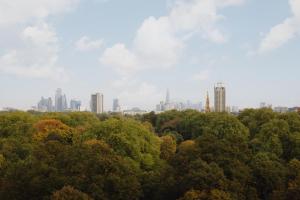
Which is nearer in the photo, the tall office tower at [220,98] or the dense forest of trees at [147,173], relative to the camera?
the dense forest of trees at [147,173]

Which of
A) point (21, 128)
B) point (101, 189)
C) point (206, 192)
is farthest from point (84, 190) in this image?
point (21, 128)

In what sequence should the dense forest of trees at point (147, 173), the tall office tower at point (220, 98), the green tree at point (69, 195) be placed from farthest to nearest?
1. the tall office tower at point (220, 98)
2. the dense forest of trees at point (147, 173)
3. the green tree at point (69, 195)

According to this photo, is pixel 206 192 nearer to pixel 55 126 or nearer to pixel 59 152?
pixel 59 152

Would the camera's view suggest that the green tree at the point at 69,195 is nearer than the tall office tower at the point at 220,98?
Yes

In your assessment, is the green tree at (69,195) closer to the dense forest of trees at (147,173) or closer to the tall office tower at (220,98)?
the dense forest of trees at (147,173)

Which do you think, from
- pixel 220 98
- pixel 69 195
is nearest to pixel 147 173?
pixel 69 195

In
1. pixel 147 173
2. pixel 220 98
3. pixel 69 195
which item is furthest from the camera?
pixel 220 98

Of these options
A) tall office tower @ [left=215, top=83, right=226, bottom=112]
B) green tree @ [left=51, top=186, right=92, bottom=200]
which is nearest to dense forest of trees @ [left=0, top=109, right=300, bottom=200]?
green tree @ [left=51, top=186, right=92, bottom=200]

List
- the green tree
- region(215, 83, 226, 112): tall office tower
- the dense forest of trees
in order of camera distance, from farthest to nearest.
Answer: region(215, 83, 226, 112): tall office tower, the dense forest of trees, the green tree

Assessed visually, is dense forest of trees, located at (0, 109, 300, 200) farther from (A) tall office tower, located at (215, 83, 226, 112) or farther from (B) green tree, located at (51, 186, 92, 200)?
(A) tall office tower, located at (215, 83, 226, 112)

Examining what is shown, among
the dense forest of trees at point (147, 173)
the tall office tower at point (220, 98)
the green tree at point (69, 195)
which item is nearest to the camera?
the green tree at point (69, 195)

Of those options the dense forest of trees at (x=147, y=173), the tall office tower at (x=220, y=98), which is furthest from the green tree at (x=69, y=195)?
the tall office tower at (x=220, y=98)

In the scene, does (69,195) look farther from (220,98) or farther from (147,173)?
(220,98)
